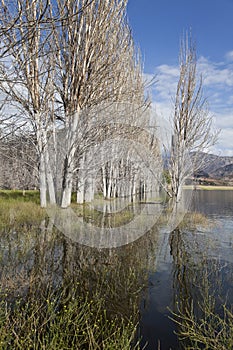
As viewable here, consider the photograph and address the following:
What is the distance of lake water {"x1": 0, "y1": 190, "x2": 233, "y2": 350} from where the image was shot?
3951 millimetres

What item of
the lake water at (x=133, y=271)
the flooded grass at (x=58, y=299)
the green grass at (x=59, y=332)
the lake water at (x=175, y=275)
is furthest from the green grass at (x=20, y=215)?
the green grass at (x=59, y=332)

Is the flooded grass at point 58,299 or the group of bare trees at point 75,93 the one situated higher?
the group of bare trees at point 75,93

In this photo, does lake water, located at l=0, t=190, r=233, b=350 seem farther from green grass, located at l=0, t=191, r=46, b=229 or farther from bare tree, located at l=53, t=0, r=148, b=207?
bare tree, located at l=53, t=0, r=148, b=207

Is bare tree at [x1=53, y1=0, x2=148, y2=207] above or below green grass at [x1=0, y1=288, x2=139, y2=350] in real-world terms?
above

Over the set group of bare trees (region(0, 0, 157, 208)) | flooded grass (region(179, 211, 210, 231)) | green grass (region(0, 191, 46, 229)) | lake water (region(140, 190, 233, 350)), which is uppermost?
group of bare trees (region(0, 0, 157, 208))

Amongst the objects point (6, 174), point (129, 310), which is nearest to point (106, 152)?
point (129, 310)

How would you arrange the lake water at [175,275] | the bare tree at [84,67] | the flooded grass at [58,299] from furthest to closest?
the bare tree at [84,67], the lake water at [175,275], the flooded grass at [58,299]

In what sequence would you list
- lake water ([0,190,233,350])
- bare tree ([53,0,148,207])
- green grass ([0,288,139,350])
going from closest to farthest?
green grass ([0,288,139,350]) < lake water ([0,190,233,350]) < bare tree ([53,0,148,207])

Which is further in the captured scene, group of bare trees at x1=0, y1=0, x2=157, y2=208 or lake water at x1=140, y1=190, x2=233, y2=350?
group of bare trees at x1=0, y1=0, x2=157, y2=208

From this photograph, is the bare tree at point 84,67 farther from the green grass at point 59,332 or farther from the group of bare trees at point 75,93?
the green grass at point 59,332

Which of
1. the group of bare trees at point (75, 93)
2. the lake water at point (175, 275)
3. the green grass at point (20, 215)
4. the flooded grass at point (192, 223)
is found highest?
the group of bare trees at point (75, 93)

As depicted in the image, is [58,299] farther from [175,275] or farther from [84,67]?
[84,67]

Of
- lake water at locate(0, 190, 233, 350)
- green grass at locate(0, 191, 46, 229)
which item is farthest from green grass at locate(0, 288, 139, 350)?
green grass at locate(0, 191, 46, 229)

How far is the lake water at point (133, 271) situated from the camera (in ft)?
13.0
